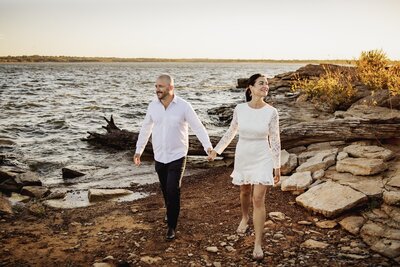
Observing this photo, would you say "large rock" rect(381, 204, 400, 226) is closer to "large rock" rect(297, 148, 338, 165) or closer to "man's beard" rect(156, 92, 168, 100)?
"large rock" rect(297, 148, 338, 165)

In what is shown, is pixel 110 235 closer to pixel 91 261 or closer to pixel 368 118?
pixel 91 261

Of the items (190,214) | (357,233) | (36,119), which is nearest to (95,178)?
(190,214)

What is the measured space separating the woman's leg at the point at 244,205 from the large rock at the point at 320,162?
2.30 metres

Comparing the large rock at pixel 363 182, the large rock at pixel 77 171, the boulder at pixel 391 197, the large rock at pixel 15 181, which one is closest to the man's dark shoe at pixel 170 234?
the large rock at pixel 363 182

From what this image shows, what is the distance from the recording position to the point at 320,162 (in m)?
6.93

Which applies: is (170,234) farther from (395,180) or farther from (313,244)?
(395,180)

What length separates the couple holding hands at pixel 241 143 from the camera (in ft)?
14.5

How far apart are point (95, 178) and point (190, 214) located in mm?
4247

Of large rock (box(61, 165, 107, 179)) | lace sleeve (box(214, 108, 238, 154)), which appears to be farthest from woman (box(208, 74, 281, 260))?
large rock (box(61, 165, 107, 179))

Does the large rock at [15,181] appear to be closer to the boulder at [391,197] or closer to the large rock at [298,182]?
the large rock at [298,182]

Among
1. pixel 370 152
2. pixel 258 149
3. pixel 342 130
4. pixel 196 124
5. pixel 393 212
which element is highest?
pixel 196 124

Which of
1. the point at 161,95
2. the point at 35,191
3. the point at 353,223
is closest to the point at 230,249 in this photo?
the point at 353,223

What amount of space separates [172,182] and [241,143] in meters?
1.06

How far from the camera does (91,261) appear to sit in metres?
4.47
